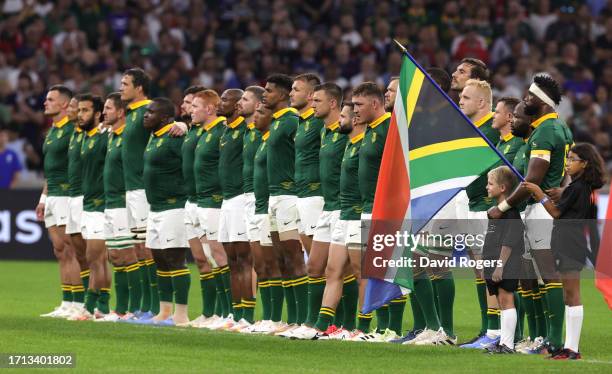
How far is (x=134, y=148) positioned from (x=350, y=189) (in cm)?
336

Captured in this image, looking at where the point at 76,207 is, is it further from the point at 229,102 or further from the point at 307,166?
the point at 307,166

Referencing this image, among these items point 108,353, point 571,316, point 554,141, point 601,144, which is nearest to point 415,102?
point 554,141

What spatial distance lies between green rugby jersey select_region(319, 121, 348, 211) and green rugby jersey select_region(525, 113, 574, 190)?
210cm

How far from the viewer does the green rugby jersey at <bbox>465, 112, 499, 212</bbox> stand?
13.3 m

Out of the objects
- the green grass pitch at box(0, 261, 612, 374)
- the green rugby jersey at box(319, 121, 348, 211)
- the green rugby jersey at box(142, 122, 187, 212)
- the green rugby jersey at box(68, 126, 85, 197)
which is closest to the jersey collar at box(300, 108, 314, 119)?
the green rugby jersey at box(319, 121, 348, 211)

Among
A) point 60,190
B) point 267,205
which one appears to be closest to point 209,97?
point 267,205

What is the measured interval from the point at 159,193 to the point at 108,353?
3308 millimetres

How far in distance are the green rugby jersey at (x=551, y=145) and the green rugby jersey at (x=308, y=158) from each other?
2.47 m

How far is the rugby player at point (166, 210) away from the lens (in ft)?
50.3

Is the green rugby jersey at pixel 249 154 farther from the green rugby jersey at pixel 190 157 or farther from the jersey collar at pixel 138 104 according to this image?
the jersey collar at pixel 138 104

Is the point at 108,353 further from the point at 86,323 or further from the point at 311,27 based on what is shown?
the point at 311,27

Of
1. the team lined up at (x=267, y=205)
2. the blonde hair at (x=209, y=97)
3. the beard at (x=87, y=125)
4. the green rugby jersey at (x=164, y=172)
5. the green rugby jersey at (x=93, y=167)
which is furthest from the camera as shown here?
the beard at (x=87, y=125)

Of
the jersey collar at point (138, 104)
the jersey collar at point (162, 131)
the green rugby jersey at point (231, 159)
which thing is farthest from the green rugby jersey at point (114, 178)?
the green rugby jersey at point (231, 159)

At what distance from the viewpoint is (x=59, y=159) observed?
16734mm
